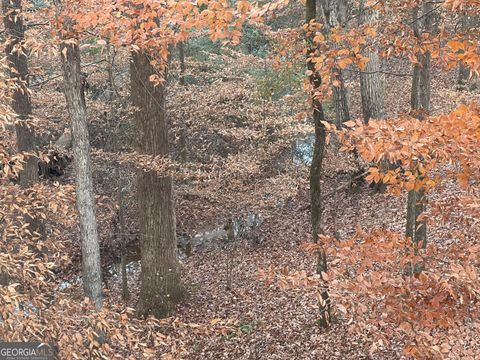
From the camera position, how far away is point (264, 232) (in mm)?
14445

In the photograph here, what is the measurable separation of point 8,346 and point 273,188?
334 inches

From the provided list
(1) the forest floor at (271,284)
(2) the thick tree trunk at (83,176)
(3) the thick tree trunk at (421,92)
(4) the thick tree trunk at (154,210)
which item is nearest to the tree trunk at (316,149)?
(1) the forest floor at (271,284)

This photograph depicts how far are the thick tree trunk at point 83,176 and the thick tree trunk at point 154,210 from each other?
10.0 feet

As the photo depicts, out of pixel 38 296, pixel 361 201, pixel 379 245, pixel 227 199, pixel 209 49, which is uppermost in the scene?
pixel 209 49

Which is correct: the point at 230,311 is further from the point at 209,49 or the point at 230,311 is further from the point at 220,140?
the point at 209,49

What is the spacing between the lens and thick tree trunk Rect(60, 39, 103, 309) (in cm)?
564

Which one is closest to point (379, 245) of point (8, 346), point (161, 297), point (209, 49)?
point (8, 346)

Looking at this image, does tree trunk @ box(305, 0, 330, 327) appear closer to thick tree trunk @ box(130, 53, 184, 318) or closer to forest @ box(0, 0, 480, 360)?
forest @ box(0, 0, 480, 360)

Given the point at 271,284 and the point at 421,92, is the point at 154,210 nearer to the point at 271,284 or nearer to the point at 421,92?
the point at 271,284

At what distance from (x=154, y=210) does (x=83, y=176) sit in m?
3.63

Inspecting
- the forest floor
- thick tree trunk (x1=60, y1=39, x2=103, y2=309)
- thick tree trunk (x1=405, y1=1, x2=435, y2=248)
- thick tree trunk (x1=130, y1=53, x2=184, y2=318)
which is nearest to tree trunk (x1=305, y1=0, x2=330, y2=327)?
the forest floor

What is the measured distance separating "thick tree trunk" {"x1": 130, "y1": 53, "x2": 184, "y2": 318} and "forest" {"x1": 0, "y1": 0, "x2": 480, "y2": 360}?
32 mm

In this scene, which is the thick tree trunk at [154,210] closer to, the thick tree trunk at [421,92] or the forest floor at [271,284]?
the forest floor at [271,284]

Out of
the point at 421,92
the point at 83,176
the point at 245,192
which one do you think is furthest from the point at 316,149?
the point at 245,192
